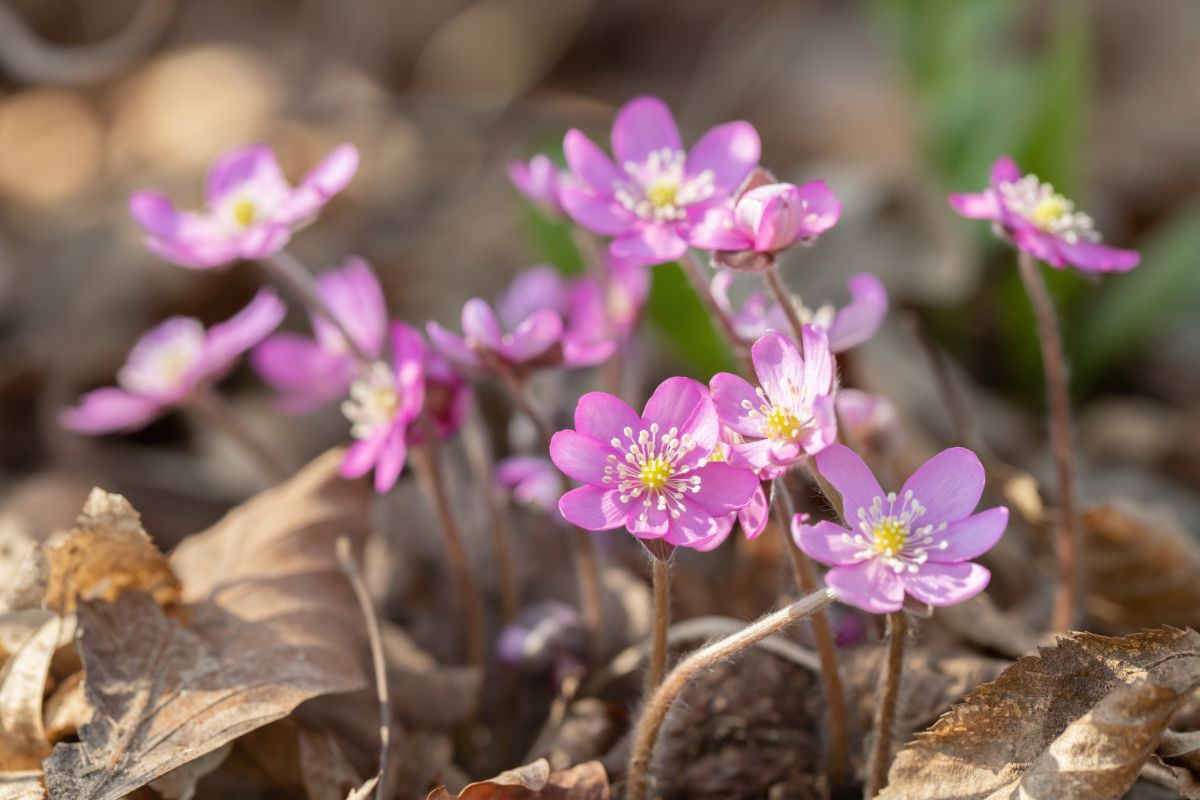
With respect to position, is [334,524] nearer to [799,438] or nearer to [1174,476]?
[799,438]

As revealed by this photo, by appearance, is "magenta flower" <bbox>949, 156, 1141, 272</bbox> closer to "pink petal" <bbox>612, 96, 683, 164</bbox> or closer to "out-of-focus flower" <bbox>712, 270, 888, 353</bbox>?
"out-of-focus flower" <bbox>712, 270, 888, 353</bbox>

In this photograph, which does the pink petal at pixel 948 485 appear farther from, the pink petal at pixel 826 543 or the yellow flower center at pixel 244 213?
the yellow flower center at pixel 244 213

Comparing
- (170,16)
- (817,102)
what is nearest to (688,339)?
(817,102)

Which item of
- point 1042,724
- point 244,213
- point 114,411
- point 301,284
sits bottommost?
point 1042,724

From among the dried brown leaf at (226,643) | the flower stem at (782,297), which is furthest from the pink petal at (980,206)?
the dried brown leaf at (226,643)

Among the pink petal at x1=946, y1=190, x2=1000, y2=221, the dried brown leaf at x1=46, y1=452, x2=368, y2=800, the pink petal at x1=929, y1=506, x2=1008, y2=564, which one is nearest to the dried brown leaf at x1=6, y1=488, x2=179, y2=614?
the dried brown leaf at x1=46, y1=452, x2=368, y2=800

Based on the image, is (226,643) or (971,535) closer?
(971,535)

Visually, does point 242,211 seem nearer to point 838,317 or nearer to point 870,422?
point 838,317

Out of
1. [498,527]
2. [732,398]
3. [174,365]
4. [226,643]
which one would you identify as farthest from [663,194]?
[174,365]
